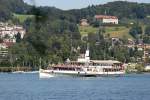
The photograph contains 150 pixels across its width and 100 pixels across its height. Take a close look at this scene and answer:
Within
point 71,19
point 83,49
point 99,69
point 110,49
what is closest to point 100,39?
point 110,49

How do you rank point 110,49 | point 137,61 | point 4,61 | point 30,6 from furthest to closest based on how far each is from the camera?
point 137,61
point 110,49
point 4,61
point 30,6

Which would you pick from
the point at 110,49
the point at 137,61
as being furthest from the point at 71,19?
the point at 137,61

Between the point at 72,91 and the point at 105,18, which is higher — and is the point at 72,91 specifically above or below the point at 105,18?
below

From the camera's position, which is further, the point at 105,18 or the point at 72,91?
the point at 72,91

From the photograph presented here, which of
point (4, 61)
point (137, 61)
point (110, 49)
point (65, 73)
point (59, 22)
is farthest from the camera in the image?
point (137, 61)

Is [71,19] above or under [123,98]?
above

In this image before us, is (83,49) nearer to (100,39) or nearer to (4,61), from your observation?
(4,61)

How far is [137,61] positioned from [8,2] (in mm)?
169697

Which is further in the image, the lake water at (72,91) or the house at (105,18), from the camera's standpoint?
the lake water at (72,91)

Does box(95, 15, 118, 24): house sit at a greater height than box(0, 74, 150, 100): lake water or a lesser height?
greater

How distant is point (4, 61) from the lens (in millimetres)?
141250

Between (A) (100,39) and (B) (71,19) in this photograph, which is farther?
(A) (100,39)

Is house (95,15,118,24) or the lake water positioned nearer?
house (95,15,118,24)

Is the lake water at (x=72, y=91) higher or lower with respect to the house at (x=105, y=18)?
lower
